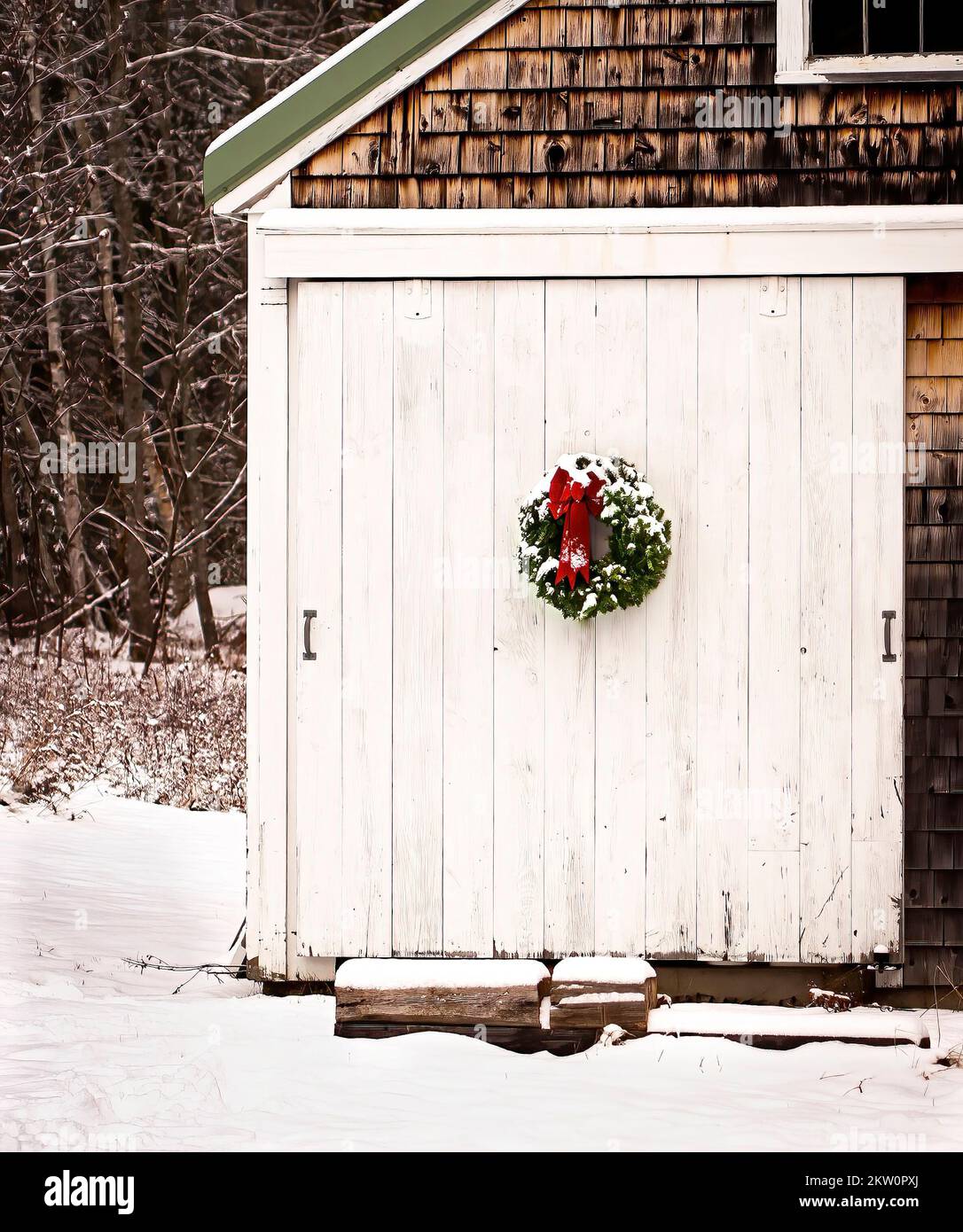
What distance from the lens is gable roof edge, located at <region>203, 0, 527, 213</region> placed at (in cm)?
463

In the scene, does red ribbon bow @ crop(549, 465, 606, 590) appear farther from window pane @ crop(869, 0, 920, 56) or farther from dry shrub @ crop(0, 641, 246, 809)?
dry shrub @ crop(0, 641, 246, 809)

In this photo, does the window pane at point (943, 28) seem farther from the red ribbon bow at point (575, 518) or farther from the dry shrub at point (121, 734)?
the dry shrub at point (121, 734)

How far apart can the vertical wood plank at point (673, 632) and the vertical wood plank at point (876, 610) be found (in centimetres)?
63

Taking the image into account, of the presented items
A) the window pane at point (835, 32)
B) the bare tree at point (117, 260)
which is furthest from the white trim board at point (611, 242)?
the bare tree at point (117, 260)

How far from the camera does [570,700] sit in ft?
15.6

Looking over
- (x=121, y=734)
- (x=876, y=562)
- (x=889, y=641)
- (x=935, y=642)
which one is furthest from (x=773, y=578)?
(x=121, y=734)

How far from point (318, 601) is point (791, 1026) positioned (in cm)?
233

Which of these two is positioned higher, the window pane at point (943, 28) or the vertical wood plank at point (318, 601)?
the window pane at point (943, 28)

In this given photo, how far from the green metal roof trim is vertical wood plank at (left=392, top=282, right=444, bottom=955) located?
71 cm

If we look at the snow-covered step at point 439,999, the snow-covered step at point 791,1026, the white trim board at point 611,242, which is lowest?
the snow-covered step at point 791,1026

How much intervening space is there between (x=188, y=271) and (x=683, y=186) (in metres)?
10.3

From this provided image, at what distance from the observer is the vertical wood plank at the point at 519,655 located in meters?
4.76

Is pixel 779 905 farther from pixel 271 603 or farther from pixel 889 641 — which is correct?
pixel 271 603

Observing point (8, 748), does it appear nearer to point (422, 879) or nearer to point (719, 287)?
point (422, 879)
